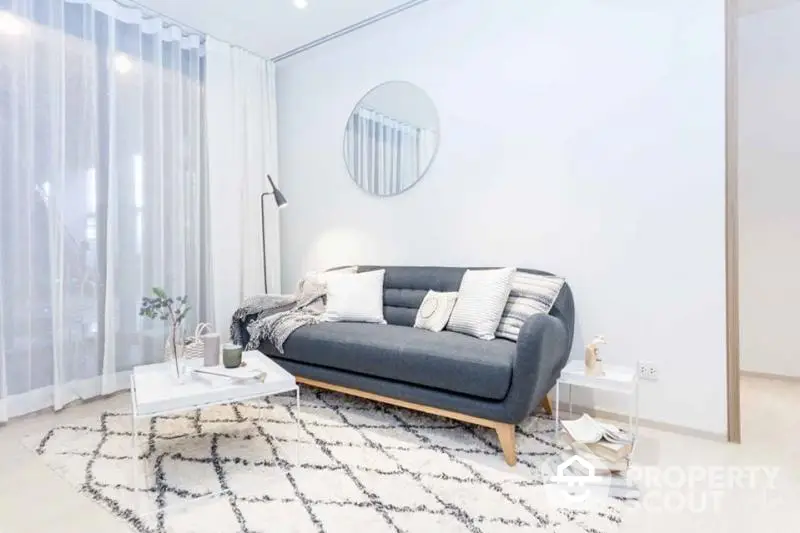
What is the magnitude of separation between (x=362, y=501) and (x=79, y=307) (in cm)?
227

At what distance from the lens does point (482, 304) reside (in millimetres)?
2379

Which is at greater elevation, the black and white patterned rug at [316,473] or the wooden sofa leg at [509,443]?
the wooden sofa leg at [509,443]

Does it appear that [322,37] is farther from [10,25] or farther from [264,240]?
[10,25]

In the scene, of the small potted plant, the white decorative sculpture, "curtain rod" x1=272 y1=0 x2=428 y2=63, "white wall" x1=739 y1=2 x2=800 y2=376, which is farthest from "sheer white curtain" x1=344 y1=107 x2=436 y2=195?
"white wall" x1=739 y1=2 x2=800 y2=376

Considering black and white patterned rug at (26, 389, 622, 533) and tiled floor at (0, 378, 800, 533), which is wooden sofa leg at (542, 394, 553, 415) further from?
tiled floor at (0, 378, 800, 533)

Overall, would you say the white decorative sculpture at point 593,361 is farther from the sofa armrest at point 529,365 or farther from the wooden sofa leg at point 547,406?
the wooden sofa leg at point 547,406

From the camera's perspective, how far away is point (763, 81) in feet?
10.3

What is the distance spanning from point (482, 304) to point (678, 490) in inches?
45.0

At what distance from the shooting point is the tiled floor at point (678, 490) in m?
1.49

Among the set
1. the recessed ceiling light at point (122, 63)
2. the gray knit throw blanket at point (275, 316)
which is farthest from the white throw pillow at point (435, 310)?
the recessed ceiling light at point (122, 63)

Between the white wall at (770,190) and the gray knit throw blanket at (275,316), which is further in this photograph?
the white wall at (770,190)

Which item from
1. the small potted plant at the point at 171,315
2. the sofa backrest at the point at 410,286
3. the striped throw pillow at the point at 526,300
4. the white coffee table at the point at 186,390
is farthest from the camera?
the sofa backrest at the point at 410,286

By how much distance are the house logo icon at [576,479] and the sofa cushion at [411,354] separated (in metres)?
0.38

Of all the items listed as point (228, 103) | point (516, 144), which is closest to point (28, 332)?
point (228, 103)
